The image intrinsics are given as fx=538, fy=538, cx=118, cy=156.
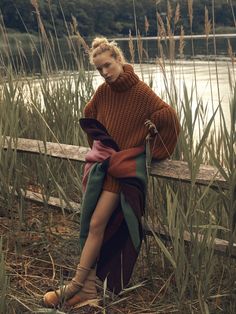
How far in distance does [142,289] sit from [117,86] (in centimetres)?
92

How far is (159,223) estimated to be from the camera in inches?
97.1

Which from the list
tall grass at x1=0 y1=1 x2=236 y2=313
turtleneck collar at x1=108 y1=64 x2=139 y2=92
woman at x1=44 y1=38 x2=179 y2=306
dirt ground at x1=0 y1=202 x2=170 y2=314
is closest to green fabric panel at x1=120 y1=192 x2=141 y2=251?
woman at x1=44 y1=38 x2=179 y2=306

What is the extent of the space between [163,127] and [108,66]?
353 millimetres

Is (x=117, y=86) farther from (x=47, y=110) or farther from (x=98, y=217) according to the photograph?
(x=47, y=110)

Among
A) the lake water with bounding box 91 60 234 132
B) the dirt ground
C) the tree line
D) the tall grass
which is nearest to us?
the tall grass

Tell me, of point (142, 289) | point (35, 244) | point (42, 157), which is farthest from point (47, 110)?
point (142, 289)

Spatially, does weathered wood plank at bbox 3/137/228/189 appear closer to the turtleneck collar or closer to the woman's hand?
the woman's hand

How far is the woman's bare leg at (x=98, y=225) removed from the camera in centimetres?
229

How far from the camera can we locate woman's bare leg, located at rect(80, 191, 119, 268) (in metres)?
2.29

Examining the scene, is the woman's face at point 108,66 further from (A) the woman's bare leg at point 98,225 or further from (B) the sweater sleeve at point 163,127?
(A) the woman's bare leg at point 98,225

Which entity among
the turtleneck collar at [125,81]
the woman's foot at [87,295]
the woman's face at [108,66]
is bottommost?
the woman's foot at [87,295]

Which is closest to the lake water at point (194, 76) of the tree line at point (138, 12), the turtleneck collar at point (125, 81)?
the tree line at point (138, 12)

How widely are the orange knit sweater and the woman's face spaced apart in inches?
1.0

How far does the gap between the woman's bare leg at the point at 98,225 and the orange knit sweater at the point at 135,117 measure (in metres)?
0.04
